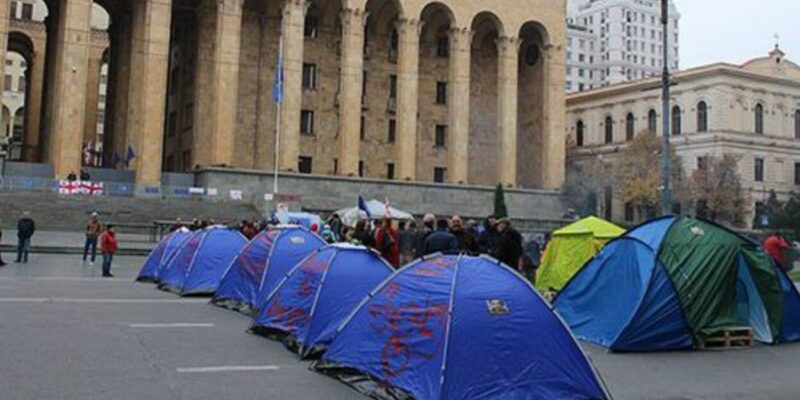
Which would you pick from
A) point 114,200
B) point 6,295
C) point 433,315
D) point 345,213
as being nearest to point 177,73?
point 114,200

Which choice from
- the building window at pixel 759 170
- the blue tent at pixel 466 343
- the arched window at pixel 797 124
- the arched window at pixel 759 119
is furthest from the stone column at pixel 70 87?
the arched window at pixel 797 124

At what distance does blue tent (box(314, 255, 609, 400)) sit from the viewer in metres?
7.61

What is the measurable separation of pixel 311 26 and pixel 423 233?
36174 mm

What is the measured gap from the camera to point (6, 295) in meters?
14.7

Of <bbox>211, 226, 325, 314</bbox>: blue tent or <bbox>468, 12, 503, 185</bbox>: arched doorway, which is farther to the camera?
<bbox>468, 12, 503, 185</bbox>: arched doorway

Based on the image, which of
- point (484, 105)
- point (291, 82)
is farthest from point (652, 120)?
point (291, 82)

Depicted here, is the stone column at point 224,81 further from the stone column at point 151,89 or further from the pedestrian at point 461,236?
the pedestrian at point 461,236

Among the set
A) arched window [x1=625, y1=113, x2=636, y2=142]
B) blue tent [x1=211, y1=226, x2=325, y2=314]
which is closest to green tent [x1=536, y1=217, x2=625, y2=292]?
blue tent [x1=211, y1=226, x2=325, y2=314]

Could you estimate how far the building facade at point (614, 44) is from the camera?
128500 mm

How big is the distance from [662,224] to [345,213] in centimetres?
2124

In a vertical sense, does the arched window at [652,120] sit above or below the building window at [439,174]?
above

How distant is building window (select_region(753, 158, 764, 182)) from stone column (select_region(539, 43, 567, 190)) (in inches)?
906

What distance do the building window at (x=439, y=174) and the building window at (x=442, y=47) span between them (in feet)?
26.9

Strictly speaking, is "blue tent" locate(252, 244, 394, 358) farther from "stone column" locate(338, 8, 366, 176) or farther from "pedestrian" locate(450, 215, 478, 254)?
"stone column" locate(338, 8, 366, 176)
